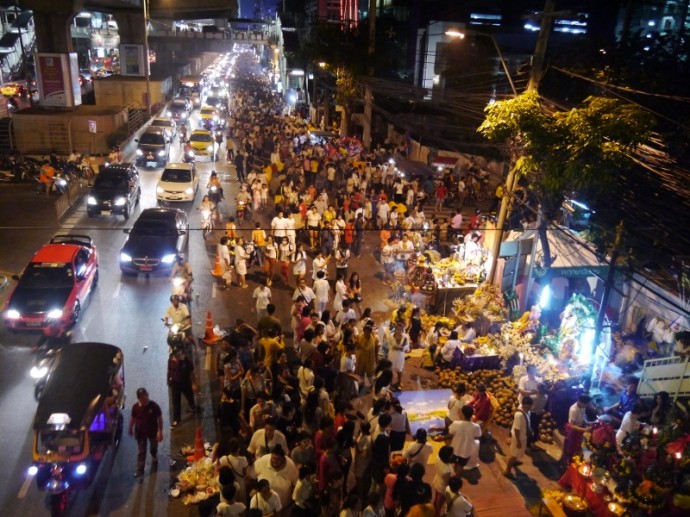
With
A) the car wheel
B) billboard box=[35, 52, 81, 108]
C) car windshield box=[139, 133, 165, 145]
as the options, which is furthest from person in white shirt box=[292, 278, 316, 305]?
billboard box=[35, 52, 81, 108]

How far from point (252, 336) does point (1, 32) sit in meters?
60.0

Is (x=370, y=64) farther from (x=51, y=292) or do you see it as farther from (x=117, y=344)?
(x=117, y=344)

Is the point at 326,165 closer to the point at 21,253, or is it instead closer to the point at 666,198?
the point at 21,253

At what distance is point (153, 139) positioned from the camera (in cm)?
3055

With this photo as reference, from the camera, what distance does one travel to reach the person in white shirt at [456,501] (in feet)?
21.6

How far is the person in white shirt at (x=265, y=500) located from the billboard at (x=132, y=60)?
48.7m

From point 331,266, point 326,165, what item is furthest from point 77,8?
point 331,266

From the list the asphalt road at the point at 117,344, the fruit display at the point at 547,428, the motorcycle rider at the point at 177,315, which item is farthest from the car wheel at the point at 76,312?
the fruit display at the point at 547,428

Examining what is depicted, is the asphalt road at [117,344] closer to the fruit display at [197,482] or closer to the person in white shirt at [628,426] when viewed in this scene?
the fruit display at [197,482]

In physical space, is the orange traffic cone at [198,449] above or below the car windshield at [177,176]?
below

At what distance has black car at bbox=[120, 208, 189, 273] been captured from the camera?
15711 millimetres

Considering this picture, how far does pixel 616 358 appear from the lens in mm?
11383

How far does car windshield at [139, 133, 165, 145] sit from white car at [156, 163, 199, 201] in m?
7.72

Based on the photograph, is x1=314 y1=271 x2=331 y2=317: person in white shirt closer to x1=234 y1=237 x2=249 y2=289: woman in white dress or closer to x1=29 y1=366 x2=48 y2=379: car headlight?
x1=234 y1=237 x2=249 y2=289: woman in white dress
